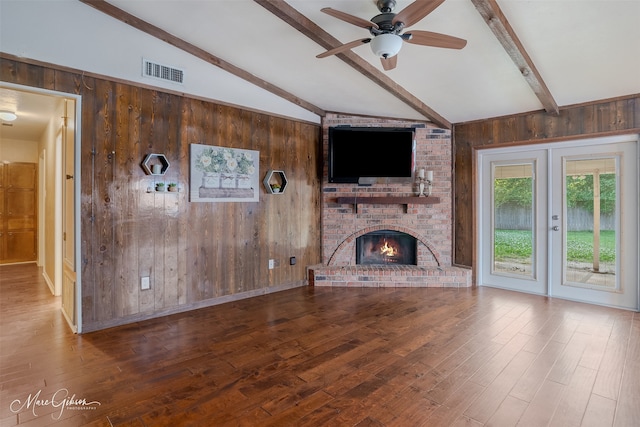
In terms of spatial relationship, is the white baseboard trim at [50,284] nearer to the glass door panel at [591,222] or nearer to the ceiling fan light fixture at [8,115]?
the ceiling fan light fixture at [8,115]

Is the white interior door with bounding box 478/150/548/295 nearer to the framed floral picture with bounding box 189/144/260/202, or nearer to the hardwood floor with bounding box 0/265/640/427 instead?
the hardwood floor with bounding box 0/265/640/427

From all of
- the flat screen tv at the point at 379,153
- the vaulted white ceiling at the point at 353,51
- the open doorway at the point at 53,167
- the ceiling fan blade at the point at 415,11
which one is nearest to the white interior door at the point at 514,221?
the vaulted white ceiling at the point at 353,51

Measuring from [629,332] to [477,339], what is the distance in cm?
154

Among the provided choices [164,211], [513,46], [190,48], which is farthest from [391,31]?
[164,211]

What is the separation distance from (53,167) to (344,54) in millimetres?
4296

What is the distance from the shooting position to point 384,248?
519cm

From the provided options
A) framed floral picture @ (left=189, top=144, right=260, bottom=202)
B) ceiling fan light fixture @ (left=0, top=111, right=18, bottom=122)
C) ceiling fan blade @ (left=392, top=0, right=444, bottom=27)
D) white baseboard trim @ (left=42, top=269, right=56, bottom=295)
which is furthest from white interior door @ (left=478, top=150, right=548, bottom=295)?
ceiling fan light fixture @ (left=0, top=111, right=18, bottom=122)

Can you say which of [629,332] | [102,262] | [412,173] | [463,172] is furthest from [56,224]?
[629,332]

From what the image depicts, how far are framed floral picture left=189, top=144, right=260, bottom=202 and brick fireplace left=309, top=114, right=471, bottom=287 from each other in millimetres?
1262

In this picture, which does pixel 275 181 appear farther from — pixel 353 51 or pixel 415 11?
pixel 415 11

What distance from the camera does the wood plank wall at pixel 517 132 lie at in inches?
146

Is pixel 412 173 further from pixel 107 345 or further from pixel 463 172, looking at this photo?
pixel 107 345

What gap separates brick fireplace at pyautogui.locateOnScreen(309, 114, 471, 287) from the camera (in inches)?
196

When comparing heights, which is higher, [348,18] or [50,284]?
[348,18]
